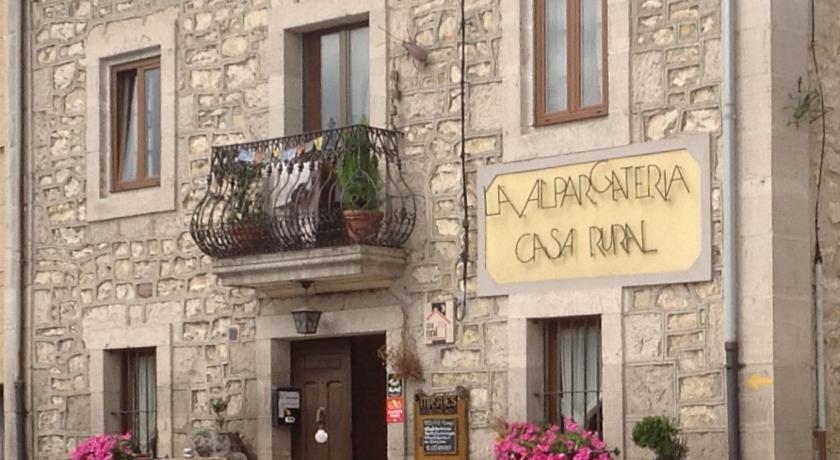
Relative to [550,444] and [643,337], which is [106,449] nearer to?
[550,444]

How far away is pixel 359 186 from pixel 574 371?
7.21ft

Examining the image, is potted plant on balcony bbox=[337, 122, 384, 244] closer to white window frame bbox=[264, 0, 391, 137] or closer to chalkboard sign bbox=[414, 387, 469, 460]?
white window frame bbox=[264, 0, 391, 137]

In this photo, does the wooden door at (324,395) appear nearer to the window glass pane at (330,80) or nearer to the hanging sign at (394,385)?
the hanging sign at (394,385)

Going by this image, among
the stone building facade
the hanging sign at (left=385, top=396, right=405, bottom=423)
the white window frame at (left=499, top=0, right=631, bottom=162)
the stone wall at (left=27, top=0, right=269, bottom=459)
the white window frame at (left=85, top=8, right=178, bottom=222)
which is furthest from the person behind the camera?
the white window frame at (left=85, top=8, right=178, bottom=222)

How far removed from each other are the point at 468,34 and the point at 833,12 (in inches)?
110

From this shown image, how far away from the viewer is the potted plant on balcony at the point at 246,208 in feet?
53.2

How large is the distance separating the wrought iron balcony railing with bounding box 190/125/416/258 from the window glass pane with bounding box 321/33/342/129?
2.03 ft

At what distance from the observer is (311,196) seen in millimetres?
15859

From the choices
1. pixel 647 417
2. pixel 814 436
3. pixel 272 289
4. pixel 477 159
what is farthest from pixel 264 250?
pixel 814 436

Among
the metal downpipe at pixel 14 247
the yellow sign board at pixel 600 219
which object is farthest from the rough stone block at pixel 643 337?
the metal downpipe at pixel 14 247

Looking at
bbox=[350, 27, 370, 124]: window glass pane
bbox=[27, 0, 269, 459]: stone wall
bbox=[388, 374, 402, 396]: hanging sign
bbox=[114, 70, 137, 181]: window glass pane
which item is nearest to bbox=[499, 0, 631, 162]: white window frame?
bbox=[350, 27, 370, 124]: window glass pane

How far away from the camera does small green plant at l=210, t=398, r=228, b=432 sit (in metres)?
17.0

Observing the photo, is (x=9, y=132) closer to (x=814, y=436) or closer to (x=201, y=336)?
(x=201, y=336)

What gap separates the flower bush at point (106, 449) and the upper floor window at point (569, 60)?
16.4ft
